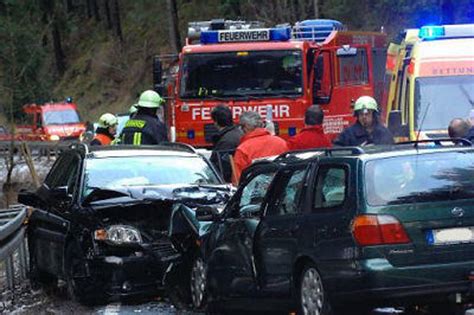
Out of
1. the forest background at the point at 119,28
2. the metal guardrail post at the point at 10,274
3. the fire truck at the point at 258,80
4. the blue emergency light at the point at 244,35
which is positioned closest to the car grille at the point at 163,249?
the metal guardrail post at the point at 10,274

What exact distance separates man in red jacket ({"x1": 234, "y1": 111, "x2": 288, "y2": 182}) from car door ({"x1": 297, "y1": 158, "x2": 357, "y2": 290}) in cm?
371

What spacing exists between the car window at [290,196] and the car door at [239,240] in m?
0.31

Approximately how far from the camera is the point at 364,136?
12828mm

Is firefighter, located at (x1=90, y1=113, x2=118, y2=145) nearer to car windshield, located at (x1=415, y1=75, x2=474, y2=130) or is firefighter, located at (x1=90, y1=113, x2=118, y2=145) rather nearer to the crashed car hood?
car windshield, located at (x1=415, y1=75, x2=474, y2=130)

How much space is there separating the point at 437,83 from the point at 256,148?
4168 mm

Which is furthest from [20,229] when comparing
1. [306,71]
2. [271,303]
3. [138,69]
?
[138,69]

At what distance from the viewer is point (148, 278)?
36.0 ft

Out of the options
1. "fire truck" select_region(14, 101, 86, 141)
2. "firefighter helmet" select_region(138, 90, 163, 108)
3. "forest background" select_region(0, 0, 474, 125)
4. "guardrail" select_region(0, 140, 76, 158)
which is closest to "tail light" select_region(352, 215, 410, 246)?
"firefighter helmet" select_region(138, 90, 163, 108)

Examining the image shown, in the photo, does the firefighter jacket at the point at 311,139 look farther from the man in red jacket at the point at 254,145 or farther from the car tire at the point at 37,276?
the car tire at the point at 37,276

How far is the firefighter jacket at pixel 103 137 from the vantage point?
1650 cm

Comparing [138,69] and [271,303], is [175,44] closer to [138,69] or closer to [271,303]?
[138,69]

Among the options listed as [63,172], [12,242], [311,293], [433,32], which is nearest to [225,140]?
[63,172]

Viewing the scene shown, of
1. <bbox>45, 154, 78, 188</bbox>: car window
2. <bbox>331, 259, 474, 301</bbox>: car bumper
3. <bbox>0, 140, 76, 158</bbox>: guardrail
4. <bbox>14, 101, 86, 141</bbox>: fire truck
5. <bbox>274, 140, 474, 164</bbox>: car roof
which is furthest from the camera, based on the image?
<bbox>14, 101, 86, 141</bbox>: fire truck

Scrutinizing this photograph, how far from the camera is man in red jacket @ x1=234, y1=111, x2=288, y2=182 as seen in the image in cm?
1226
